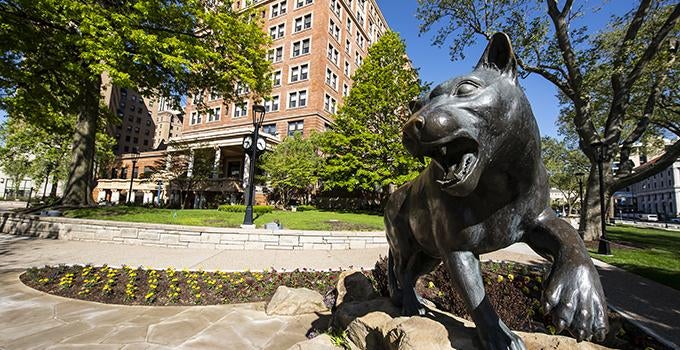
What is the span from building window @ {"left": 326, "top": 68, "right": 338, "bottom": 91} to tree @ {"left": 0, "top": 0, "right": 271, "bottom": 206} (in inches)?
709

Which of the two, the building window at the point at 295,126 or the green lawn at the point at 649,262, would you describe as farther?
the building window at the point at 295,126

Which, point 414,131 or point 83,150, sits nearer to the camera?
point 414,131

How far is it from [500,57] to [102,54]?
1280cm

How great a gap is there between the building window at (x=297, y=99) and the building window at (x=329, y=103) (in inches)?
91.1

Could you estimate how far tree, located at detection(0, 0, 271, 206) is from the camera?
10.2 m

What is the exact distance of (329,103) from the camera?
34250mm

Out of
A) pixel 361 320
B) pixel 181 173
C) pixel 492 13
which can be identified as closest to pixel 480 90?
pixel 361 320

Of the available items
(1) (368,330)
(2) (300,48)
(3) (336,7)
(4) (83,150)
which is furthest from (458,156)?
(3) (336,7)

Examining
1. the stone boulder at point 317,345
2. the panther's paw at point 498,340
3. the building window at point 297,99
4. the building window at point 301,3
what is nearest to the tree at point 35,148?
the building window at point 297,99

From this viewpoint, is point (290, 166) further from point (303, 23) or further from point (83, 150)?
point (303, 23)

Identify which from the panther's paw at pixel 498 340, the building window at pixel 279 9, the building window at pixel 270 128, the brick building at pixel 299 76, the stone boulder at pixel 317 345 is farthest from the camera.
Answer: the building window at pixel 279 9

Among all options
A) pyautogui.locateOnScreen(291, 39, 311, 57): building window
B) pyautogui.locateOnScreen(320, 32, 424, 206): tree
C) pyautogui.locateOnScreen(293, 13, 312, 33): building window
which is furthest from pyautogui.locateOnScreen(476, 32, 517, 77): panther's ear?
pyautogui.locateOnScreen(293, 13, 312, 33): building window

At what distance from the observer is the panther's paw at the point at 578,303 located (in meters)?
1.37

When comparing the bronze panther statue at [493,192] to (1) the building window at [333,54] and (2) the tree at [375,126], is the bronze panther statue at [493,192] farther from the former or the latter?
(1) the building window at [333,54]
